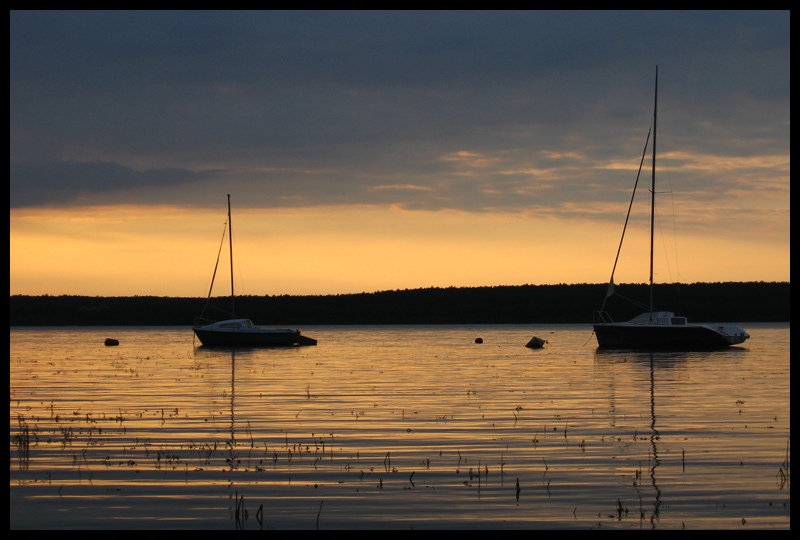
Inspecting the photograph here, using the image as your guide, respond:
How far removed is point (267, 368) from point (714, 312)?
131630 millimetres

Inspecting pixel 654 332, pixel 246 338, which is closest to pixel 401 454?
pixel 654 332

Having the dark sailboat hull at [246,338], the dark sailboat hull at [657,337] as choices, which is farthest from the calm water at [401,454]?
the dark sailboat hull at [246,338]

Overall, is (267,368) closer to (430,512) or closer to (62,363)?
(62,363)

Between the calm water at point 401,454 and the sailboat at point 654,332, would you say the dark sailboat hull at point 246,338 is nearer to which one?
the sailboat at point 654,332

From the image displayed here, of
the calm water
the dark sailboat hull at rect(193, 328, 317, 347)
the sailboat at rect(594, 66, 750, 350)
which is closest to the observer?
the calm water

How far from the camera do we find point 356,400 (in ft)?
108

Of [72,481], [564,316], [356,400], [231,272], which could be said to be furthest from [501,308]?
[72,481]

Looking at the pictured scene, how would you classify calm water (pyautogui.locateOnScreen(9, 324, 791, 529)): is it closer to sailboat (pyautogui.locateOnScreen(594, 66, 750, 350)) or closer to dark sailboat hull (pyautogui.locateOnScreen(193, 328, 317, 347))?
sailboat (pyautogui.locateOnScreen(594, 66, 750, 350))

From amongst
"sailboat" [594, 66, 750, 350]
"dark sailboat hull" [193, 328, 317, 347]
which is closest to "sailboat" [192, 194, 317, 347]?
"dark sailboat hull" [193, 328, 317, 347]

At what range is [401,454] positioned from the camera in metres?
19.8

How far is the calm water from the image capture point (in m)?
13.9

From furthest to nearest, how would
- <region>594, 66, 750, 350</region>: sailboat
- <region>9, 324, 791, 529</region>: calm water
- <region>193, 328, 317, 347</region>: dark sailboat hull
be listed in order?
<region>193, 328, 317, 347</region>: dark sailboat hull → <region>594, 66, 750, 350</region>: sailboat → <region>9, 324, 791, 529</region>: calm water

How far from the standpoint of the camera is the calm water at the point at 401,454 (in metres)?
13.9

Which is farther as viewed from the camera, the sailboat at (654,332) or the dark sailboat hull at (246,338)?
the dark sailboat hull at (246,338)
